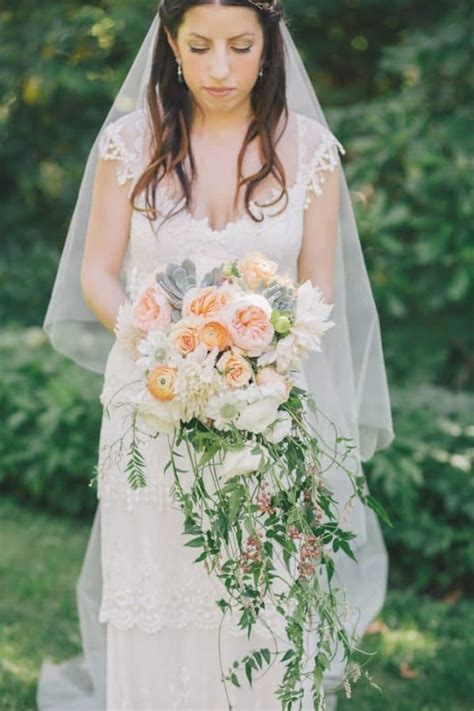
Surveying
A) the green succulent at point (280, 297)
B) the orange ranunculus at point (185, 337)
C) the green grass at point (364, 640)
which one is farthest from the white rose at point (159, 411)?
the green grass at point (364, 640)

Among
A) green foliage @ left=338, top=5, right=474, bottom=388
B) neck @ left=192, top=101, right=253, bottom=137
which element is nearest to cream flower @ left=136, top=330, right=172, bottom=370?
neck @ left=192, top=101, right=253, bottom=137

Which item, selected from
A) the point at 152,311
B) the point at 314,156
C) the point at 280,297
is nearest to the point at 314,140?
the point at 314,156

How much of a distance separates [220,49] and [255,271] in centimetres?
67

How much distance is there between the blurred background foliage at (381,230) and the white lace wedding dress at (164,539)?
6.19 ft

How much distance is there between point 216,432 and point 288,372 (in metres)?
0.22

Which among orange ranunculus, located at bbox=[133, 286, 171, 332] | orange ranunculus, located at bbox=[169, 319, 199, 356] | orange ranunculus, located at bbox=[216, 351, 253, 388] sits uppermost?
orange ranunculus, located at bbox=[133, 286, 171, 332]

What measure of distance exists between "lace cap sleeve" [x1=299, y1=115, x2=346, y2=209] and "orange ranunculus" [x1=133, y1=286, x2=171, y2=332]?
0.75 metres

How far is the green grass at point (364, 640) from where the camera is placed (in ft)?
13.0

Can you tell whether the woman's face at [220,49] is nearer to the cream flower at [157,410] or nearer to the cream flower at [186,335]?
the cream flower at [186,335]

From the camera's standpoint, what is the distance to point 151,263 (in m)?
3.17

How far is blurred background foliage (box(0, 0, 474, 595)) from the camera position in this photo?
5.06 m

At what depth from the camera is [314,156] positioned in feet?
10.5

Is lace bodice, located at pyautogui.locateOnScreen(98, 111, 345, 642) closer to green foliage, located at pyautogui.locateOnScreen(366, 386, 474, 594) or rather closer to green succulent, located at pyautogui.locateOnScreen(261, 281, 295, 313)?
green succulent, located at pyautogui.locateOnScreen(261, 281, 295, 313)

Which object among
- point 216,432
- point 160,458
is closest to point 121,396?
point 160,458
